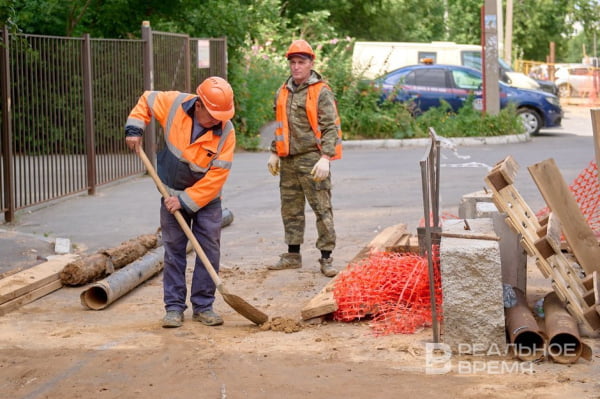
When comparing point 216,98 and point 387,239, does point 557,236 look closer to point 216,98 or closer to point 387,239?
point 387,239

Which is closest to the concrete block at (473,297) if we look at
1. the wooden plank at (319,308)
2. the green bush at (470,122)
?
the wooden plank at (319,308)

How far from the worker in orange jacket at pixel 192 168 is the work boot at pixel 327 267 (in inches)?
61.6

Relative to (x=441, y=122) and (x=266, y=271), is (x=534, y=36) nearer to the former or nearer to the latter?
(x=441, y=122)

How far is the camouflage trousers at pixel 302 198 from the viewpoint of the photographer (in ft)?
27.6

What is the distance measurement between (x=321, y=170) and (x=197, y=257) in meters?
1.59

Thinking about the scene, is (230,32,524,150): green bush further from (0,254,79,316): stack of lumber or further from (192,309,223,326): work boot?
(192,309,223,326): work boot

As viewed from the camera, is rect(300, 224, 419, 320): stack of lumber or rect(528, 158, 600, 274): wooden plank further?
rect(528, 158, 600, 274): wooden plank

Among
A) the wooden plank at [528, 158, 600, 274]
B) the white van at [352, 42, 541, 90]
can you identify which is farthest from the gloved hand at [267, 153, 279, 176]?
the white van at [352, 42, 541, 90]

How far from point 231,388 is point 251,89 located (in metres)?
17.0

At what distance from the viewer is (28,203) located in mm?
11586

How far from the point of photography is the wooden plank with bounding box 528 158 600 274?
717 centimetres

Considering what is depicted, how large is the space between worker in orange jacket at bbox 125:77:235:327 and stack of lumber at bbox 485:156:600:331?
1820 mm

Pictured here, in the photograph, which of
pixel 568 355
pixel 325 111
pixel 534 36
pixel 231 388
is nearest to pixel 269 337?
pixel 231 388

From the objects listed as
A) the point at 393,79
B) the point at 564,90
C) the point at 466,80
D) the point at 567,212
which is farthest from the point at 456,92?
the point at 564,90
